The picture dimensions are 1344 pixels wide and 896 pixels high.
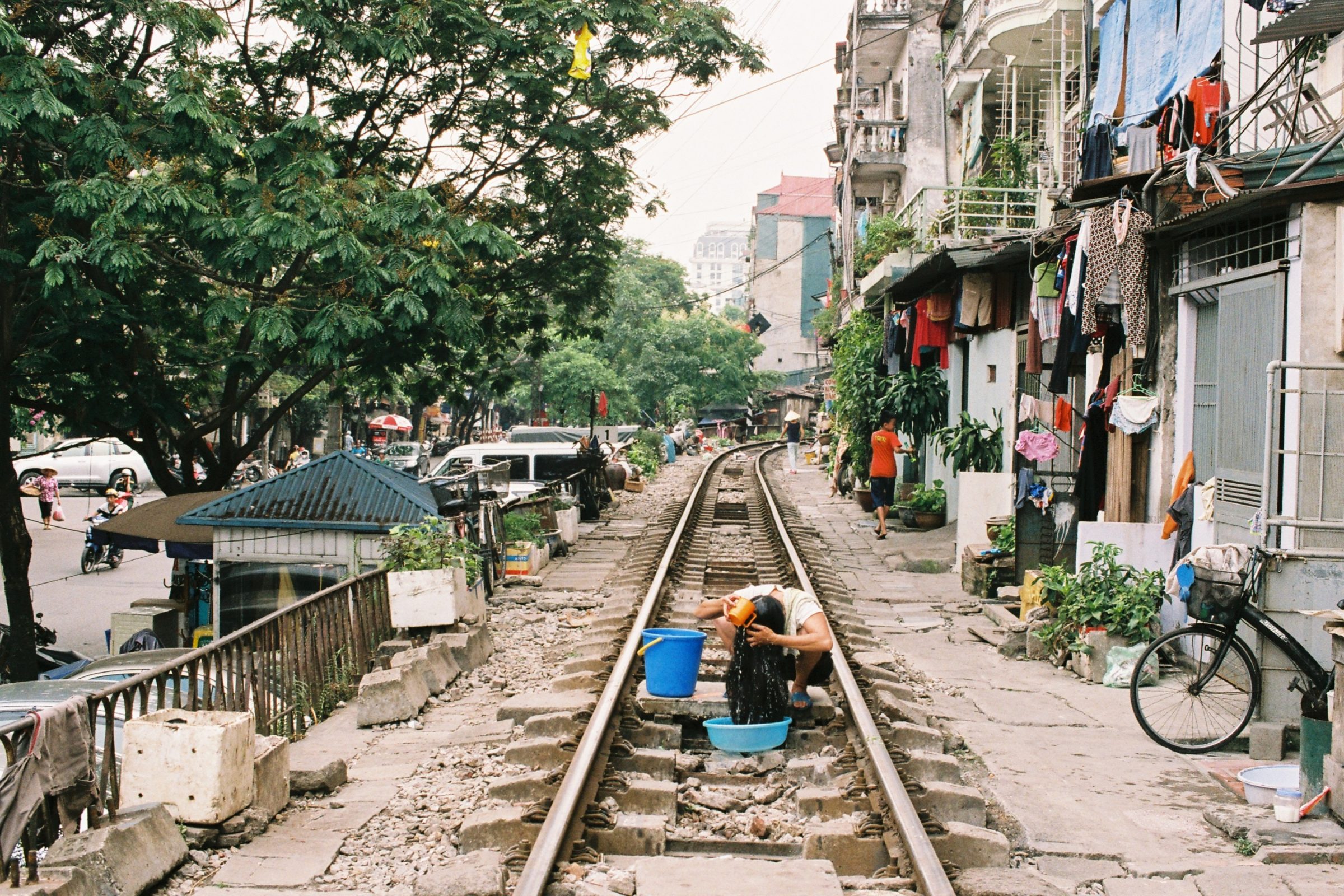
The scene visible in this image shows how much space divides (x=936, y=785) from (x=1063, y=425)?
27.9ft

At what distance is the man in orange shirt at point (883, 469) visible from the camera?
58.7 ft

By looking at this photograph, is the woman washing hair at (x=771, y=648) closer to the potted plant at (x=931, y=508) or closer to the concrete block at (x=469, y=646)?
the concrete block at (x=469, y=646)

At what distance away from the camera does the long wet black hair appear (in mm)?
6582

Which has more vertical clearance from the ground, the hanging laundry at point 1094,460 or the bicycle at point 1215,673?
the hanging laundry at point 1094,460

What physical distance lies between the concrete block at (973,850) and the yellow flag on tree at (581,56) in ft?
36.7

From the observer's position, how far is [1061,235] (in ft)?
37.6

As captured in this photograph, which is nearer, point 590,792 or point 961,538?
point 590,792

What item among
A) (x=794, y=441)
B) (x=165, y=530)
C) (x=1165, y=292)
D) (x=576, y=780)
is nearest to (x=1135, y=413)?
(x=1165, y=292)

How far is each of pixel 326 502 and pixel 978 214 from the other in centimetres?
1197

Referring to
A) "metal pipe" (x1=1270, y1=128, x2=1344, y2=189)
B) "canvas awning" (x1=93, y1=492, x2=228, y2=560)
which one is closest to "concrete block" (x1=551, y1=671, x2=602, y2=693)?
"canvas awning" (x1=93, y1=492, x2=228, y2=560)

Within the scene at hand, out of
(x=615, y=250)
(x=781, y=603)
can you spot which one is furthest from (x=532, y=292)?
(x=781, y=603)

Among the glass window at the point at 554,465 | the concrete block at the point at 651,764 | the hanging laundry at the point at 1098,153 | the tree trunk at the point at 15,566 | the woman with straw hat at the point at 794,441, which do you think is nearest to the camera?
the concrete block at the point at 651,764

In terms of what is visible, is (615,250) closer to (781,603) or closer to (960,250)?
(960,250)

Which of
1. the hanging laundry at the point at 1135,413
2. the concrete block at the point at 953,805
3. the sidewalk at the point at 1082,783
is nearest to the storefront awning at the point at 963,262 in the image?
the hanging laundry at the point at 1135,413
